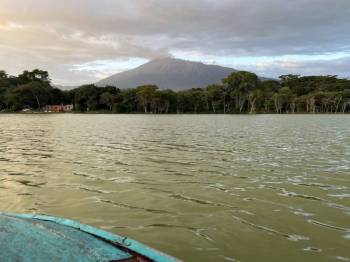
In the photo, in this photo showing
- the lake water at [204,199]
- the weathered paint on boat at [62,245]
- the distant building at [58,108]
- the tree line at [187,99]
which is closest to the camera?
the weathered paint on boat at [62,245]

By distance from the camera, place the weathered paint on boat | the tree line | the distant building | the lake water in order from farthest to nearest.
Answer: the distant building → the tree line → the lake water → the weathered paint on boat

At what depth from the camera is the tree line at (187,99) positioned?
12050cm

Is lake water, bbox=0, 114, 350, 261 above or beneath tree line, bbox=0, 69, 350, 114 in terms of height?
beneath

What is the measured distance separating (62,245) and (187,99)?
399 feet

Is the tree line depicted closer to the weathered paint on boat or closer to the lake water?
the lake water

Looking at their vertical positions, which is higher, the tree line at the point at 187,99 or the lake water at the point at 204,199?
the tree line at the point at 187,99

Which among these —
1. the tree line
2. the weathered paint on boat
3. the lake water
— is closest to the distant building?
the tree line

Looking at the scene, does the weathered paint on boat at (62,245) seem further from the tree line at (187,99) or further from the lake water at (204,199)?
the tree line at (187,99)

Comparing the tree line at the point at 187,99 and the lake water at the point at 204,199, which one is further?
the tree line at the point at 187,99

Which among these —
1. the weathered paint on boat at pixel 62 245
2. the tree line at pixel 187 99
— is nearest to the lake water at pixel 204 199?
the weathered paint on boat at pixel 62 245

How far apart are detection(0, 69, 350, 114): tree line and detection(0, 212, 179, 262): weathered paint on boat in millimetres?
111886

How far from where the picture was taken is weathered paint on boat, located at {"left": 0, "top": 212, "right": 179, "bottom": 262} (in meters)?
3.13

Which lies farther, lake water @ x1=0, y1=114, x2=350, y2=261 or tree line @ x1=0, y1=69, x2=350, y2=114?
tree line @ x1=0, y1=69, x2=350, y2=114

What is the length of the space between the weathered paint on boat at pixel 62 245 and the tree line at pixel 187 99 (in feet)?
367
